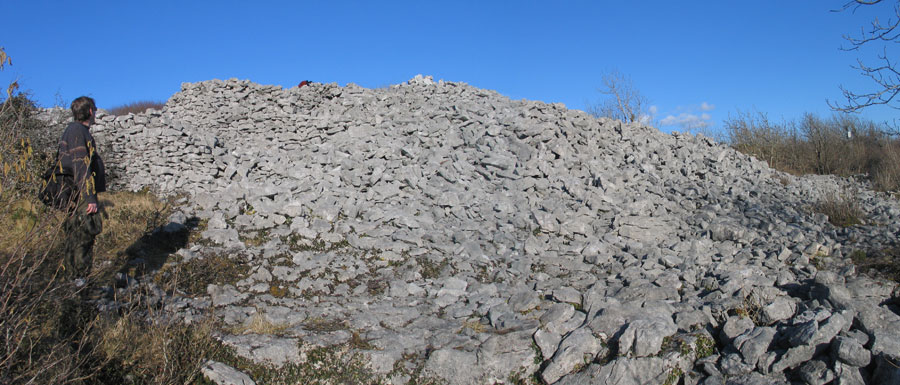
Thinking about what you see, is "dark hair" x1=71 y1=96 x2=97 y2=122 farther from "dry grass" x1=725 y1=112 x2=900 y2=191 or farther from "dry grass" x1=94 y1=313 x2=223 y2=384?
"dry grass" x1=725 y1=112 x2=900 y2=191

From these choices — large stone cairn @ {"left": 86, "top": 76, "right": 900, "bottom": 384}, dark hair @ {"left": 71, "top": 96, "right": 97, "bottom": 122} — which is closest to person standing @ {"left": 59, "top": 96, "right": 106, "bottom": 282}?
dark hair @ {"left": 71, "top": 96, "right": 97, "bottom": 122}

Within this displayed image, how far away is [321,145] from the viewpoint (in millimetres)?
9234

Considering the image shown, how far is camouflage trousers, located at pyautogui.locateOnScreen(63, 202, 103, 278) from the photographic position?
14.8ft

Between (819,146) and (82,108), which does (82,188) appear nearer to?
(82,108)

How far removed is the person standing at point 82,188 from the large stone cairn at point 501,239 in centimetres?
92

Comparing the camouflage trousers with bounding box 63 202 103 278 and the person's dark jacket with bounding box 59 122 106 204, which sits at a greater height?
the person's dark jacket with bounding box 59 122 106 204

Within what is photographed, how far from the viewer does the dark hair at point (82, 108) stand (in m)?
4.51

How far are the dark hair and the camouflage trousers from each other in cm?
76

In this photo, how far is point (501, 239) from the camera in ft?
22.6

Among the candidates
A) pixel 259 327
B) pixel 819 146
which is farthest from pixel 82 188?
pixel 819 146

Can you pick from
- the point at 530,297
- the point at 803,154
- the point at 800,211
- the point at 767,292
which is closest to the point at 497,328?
the point at 530,297

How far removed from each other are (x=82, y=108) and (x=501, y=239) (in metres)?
4.74

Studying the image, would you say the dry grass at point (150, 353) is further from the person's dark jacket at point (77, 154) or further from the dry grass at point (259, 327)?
the person's dark jacket at point (77, 154)

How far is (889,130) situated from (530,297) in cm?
471
